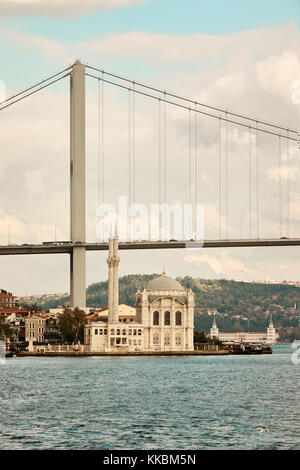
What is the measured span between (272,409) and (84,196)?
169 ft

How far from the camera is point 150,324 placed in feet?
381

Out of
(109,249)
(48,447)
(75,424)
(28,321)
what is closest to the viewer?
(48,447)

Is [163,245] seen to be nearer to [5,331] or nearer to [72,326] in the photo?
[72,326]

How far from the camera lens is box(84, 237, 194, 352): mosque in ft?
352

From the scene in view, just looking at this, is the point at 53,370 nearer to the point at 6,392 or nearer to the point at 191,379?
the point at 191,379

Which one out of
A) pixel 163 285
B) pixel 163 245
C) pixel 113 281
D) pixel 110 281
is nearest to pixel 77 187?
pixel 163 245

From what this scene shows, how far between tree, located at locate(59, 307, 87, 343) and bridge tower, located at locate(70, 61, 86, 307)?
11782 millimetres

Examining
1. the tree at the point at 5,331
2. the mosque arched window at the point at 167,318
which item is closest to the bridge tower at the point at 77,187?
the tree at the point at 5,331

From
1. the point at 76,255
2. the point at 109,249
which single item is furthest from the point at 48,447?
the point at 109,249

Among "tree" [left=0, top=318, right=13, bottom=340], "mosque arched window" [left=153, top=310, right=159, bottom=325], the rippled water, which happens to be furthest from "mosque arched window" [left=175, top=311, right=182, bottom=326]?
the rippled water

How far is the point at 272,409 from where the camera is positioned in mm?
35656

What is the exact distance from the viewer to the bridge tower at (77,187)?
85.3 meters

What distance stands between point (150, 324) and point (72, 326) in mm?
12584
